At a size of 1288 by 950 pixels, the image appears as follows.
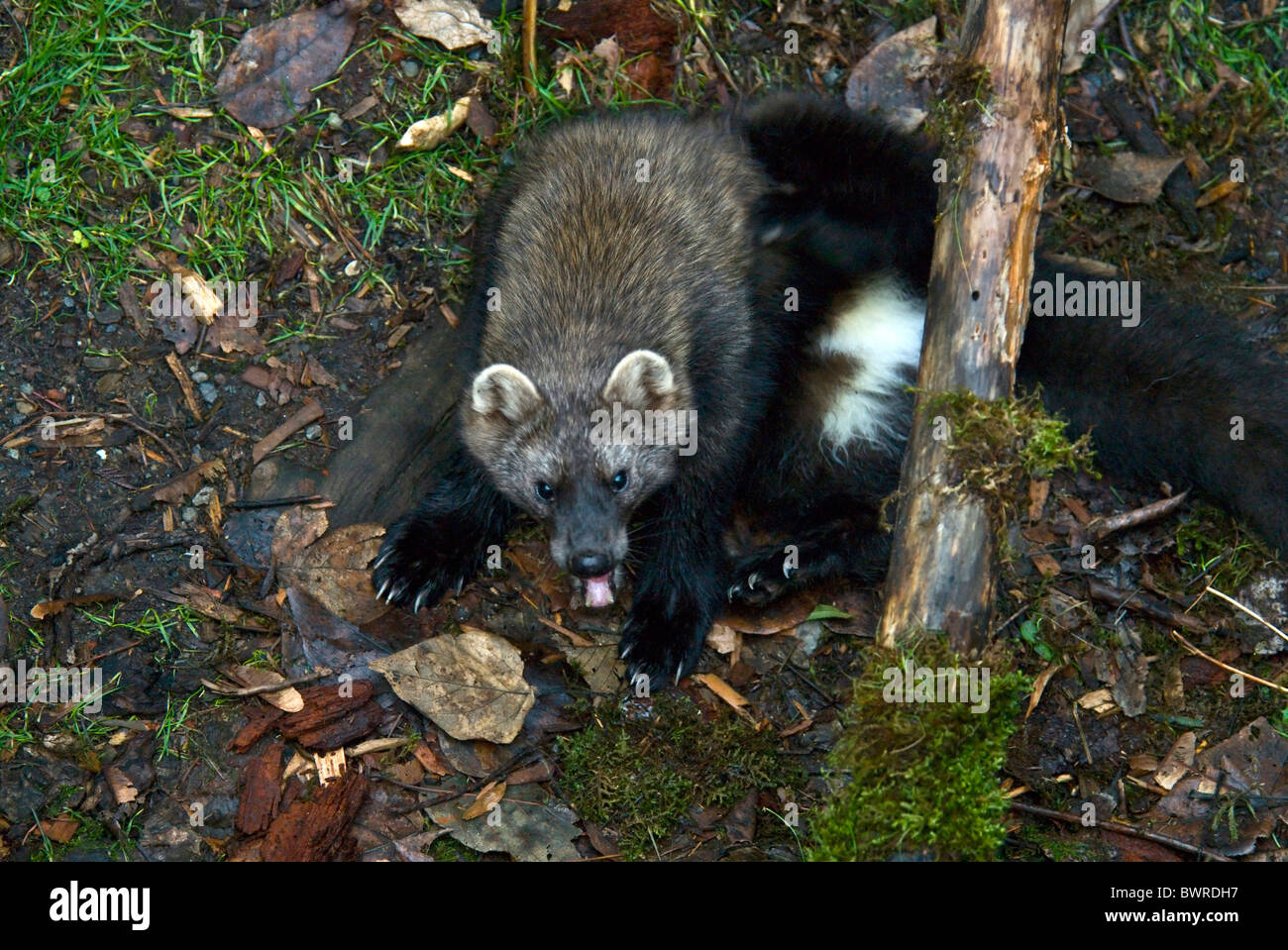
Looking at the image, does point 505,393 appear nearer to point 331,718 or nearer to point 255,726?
point 331,718

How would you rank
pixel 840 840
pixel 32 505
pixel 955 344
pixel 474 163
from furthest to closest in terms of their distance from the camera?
pixel 474 163 → pixel 32 505 → pixel 955 344 → pixel 840 840

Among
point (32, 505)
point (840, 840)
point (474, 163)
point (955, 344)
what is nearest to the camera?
point (840, 840)

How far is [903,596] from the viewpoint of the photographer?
16.3 feet

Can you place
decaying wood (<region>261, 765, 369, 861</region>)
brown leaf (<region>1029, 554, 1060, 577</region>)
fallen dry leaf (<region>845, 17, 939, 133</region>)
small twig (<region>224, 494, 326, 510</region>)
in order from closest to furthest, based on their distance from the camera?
decaying wood (<region>261, 765, 369, 861</region>) < small twig (<region>224, 494, 326, 510</region>) < brown leaf (<region>1029, 554, 1060, 577</region>) < fallen dry leaf (<region>845, 17, 939, 133</region>)

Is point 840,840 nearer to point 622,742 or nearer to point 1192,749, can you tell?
point 622,742

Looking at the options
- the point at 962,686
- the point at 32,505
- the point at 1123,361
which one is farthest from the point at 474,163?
the point at 962,686

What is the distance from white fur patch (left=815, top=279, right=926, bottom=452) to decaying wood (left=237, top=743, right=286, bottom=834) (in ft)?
11.2

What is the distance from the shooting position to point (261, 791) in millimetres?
5719

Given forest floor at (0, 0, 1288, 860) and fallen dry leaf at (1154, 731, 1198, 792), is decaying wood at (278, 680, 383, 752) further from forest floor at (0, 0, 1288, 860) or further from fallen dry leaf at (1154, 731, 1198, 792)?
fallen dry leaf at (1154, 731, 1198, 792)

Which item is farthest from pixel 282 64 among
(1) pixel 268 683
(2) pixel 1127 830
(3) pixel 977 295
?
(2) pixel 1127 830

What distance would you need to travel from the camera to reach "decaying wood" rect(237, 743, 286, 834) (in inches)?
222

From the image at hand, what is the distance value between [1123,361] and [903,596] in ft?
7.34

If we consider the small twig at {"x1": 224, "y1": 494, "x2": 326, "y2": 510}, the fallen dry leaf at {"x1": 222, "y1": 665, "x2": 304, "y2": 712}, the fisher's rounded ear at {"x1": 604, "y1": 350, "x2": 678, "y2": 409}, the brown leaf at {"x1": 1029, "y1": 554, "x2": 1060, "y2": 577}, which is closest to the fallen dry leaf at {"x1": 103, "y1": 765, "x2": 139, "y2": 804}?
the fallen dry leaf at {"x1": 222, "y1": 665, "x2": 304, "y2": 712}

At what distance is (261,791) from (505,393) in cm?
223
